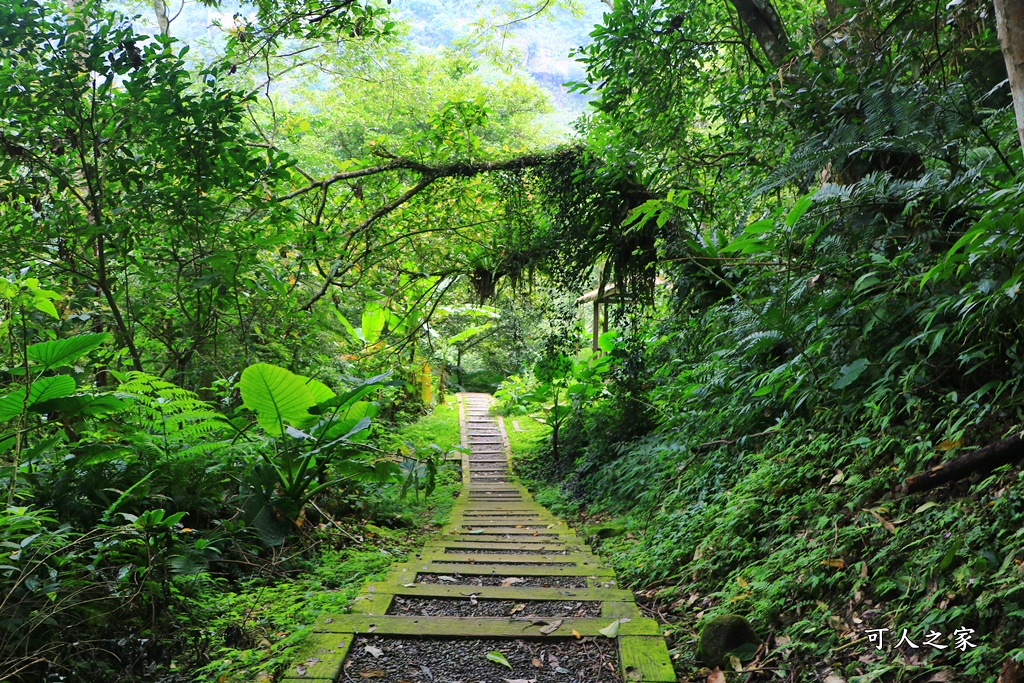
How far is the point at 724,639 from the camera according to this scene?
233 cm

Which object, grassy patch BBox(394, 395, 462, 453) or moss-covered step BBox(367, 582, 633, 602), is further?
grassy patch BBox(394, 395, 462, 453)

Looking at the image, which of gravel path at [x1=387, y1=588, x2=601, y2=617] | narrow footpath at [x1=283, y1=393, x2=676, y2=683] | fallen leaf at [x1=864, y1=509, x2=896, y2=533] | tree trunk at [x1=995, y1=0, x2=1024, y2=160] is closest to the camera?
tree trunk at [x1=995, y1=0, x2=1024, y2=160]

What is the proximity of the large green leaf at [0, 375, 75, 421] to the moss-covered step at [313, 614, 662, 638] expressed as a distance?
1.49m

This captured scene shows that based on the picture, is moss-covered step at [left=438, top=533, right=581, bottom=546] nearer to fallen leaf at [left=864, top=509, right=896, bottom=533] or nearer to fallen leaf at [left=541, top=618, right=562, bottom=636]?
fallen leaf at [left=541, top=618, right=562, bottom=636]

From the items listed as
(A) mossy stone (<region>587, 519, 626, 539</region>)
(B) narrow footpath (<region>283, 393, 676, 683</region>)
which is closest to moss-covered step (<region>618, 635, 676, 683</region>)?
(B) narrow footpath (<region>283, 393, 676, 683</region>)

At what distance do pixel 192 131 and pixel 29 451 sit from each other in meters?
2.32

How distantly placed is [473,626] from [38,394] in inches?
82.4

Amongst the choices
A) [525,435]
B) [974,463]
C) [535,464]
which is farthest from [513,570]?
[525,435]

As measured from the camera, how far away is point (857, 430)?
10.2 feet

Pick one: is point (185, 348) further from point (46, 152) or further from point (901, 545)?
point (901, 545)

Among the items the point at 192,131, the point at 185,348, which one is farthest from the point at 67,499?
the point at 185,348

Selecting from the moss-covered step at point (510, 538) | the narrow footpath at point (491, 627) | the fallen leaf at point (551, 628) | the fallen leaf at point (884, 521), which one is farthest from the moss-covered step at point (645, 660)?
the moss-covered step at point (510, 538)

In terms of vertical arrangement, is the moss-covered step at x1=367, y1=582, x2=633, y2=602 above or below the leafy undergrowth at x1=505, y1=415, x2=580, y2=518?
above

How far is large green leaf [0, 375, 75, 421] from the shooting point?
2689mm
